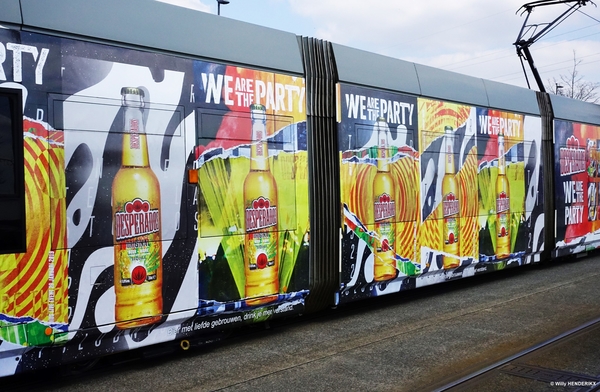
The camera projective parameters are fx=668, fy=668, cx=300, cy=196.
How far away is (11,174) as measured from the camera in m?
5.12

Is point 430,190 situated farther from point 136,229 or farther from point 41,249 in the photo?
point 41,249

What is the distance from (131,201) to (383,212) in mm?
3888

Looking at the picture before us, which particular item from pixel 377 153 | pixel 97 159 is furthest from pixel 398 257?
pixel 97 159

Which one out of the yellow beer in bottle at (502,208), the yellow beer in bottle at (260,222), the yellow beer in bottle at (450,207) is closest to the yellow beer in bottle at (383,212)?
the yellow beer in bottle at (450,207)

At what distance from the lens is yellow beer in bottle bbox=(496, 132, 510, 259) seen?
37.1 feet

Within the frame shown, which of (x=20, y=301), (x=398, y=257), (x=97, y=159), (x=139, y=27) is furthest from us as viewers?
(x=398, y=257)

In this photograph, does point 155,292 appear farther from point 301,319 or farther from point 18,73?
point 301,319

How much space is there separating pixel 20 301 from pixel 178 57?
8.71 ft

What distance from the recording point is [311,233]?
25.2 feet

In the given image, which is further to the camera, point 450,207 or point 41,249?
point 450,207

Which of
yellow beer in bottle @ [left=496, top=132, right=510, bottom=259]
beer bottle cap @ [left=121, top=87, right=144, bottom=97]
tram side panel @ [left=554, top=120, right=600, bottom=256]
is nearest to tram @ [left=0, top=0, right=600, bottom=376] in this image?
beer bottle cap @ [left=121, top=87, right=144, bottom=97]

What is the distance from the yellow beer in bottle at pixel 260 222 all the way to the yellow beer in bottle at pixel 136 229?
1.12m

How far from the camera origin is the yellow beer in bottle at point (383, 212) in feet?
28.4

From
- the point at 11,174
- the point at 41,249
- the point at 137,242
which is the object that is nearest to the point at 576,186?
the point at 137,242
